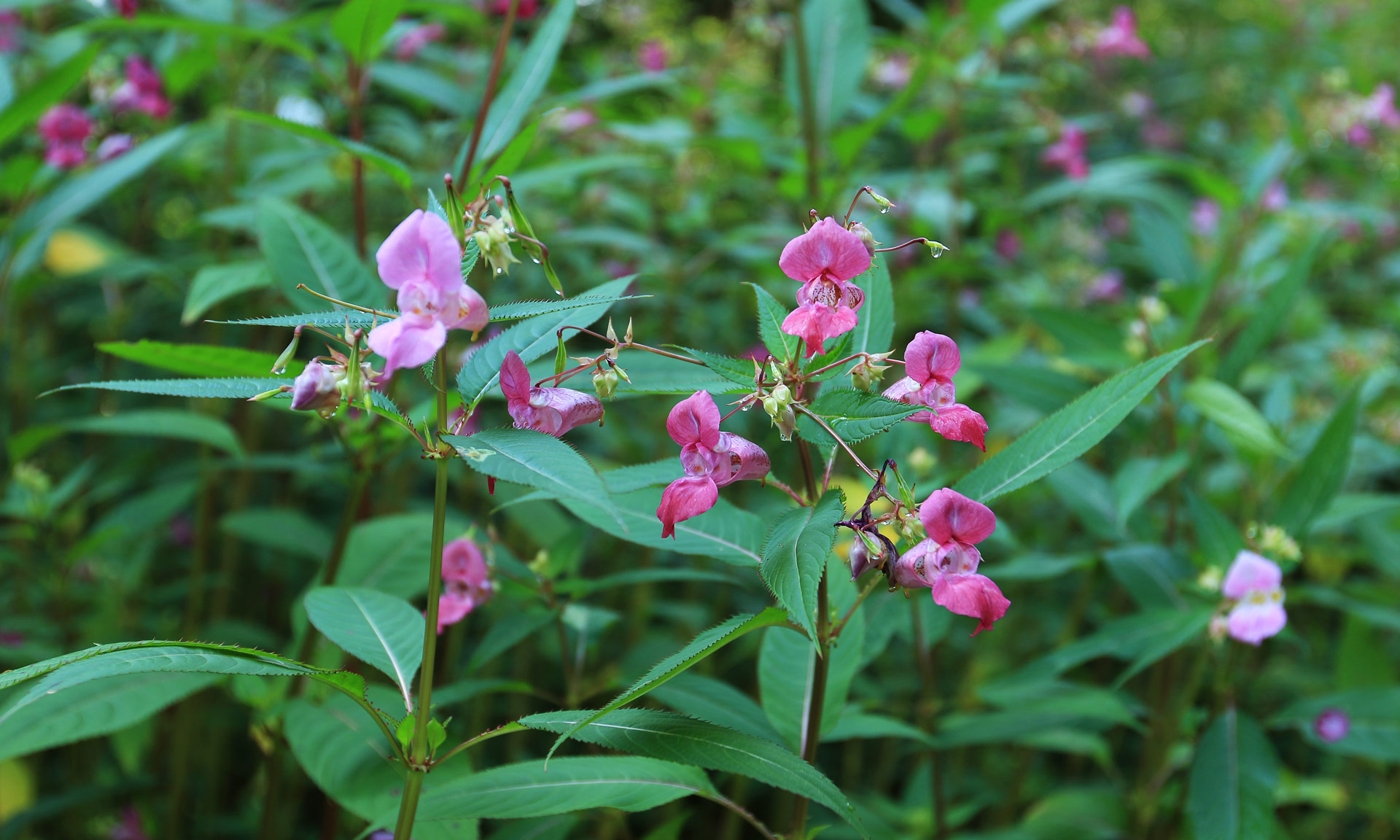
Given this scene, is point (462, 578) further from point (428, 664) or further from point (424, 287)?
point (424, 287)

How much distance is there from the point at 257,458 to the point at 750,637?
127cm

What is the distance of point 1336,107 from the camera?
10.2 feet

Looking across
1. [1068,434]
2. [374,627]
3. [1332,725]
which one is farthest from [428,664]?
[1332,725]

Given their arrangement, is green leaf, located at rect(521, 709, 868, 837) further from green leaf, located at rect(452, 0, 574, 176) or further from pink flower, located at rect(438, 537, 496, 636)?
green leaf, located at rect(452, 0, 574, 176)

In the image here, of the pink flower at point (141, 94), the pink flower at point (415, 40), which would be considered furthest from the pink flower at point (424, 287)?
the pink flower at point (415, 40)

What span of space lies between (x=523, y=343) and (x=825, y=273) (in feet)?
1.22

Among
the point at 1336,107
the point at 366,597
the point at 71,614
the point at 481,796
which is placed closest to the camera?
the point at 481,796

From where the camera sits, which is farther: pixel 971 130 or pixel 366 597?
pixel 971 130

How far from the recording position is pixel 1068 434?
0.98 meters

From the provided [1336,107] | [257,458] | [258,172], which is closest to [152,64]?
[258,172]

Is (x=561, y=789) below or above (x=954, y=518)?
below

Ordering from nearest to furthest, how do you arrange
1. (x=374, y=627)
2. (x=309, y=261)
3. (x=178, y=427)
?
(x=374, y=627) → (x=309, y=261) → (x=178, y=427)

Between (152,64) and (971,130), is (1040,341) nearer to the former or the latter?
(971,130)

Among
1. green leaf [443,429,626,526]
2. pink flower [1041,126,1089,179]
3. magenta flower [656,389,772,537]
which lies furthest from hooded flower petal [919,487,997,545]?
pink flower [1041,126,1089,179]
